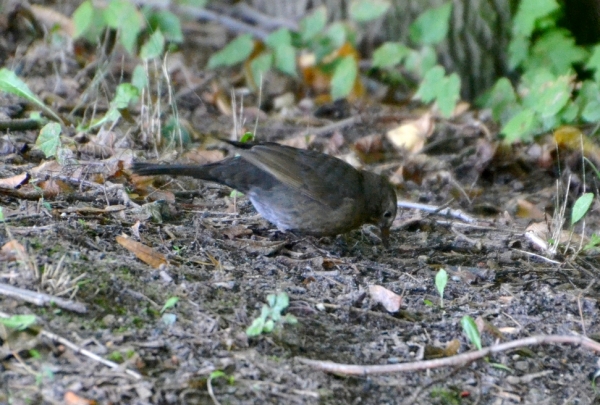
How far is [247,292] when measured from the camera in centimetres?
361

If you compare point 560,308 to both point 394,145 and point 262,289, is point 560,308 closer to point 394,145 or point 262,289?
point 262,289

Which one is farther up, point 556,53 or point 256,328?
point 556,53

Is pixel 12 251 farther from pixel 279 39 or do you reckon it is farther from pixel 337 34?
pixel 337 34

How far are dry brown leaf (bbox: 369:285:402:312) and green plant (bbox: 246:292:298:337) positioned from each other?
0.59 m

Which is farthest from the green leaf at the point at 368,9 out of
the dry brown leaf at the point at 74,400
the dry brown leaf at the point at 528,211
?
the dry brown leaf at the point at 74,400

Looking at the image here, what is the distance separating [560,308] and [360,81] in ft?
15.7

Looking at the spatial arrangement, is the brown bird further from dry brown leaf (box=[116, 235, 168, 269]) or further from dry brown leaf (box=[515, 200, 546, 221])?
dry brown leaf (box=[515, 200, 546, 221])

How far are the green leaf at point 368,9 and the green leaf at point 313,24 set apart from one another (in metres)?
0.40

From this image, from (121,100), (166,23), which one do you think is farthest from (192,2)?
(121,100)

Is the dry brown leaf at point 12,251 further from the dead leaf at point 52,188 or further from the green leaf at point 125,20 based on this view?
the green leaf at point 125,20

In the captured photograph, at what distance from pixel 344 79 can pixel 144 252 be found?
4138 millimetres

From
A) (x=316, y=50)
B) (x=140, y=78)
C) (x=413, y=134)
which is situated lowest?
(x=413, y=134)

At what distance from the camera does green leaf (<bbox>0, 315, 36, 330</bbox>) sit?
9.48 ft

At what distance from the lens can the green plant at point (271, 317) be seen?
3.21 metres
